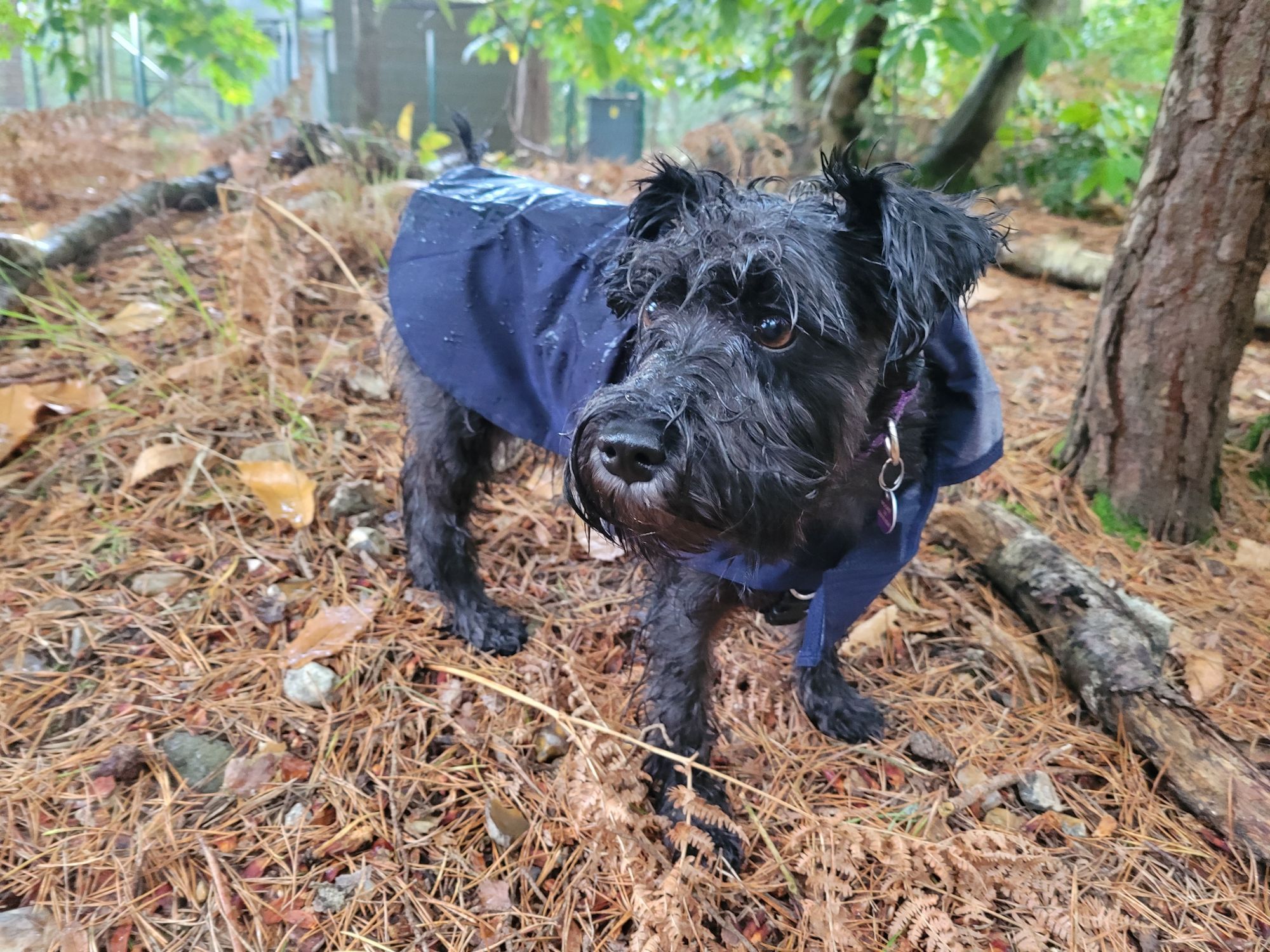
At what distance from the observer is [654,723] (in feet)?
8.42

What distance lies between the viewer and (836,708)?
2809 millimetres

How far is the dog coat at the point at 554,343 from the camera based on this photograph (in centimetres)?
230

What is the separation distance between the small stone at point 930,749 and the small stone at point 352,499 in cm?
258

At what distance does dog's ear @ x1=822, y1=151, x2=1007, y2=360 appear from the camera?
186cm

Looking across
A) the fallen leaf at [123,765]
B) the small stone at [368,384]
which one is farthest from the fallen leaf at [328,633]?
the small stone at [368,384]

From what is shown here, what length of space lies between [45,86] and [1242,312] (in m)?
18.7

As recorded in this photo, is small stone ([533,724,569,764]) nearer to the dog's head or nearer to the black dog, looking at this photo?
the black dog

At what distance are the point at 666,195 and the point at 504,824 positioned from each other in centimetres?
202

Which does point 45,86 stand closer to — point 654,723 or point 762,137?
point 762,137

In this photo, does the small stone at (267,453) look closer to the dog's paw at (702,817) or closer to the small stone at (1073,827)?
the dog's paw at (702,817)

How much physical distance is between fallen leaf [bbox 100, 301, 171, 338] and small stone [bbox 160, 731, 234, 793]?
273 centimetres

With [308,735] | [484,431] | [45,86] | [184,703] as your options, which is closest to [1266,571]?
[484,431]

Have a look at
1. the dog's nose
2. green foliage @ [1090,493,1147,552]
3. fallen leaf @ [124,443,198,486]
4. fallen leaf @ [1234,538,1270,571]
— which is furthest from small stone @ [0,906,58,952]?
fallen leaf @ [1234,538,1270,571]

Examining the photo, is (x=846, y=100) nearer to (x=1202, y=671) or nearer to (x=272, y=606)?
(x=1202, y=671)
